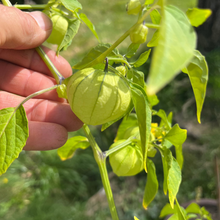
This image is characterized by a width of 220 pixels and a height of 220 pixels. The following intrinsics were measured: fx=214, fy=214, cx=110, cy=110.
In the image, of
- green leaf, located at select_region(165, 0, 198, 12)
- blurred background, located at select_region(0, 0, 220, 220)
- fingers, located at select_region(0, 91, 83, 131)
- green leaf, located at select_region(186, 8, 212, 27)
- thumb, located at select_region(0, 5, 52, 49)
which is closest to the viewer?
green leaf, located at select_region(186, 8, 212, 27)

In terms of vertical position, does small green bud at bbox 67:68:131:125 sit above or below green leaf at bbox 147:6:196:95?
below

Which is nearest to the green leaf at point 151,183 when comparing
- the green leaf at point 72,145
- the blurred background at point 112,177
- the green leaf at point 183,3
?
the green leaf at point 72,145

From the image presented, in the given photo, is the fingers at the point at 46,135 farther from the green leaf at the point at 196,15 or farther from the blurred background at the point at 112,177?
the blurred background at the point at 112,177

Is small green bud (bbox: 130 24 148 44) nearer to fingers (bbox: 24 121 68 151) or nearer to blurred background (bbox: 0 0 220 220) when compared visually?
fingers (bbox: 24 121 68 151)

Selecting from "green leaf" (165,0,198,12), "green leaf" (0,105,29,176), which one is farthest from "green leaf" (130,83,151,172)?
"green leaf" (165,0,198,12)

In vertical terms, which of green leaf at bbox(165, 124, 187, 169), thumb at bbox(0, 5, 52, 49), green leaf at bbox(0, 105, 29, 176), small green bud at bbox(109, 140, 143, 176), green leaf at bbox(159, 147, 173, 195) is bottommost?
small green bud at bbox(109, 140, 143, 176)

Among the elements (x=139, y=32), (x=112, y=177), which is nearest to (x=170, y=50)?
(x=139, y=32)

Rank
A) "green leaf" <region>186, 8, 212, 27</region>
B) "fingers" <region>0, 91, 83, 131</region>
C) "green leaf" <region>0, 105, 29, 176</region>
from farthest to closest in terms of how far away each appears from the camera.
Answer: "fingers" <region>0, 91, 83, 131</region>
"green leaf" <region>0, 105, 29, 176</region>
"green leaf" <region>186, 8, 212, 27</region>

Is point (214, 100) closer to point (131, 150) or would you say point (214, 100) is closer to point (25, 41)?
point (131, 150)
